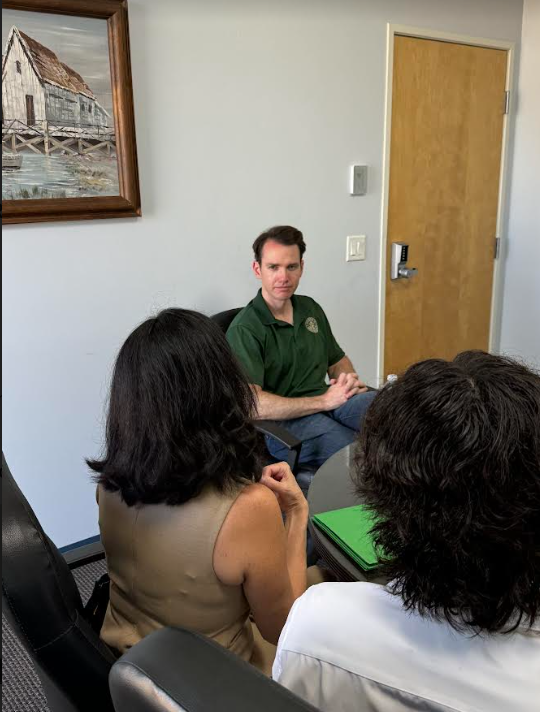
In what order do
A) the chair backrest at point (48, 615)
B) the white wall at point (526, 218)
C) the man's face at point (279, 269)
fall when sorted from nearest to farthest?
the chair backrest at point (48, 615)
the man's face at point (279, 269)
the white wall at point (526, 218)

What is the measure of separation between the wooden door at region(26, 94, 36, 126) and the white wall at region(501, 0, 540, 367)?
8.27 feet

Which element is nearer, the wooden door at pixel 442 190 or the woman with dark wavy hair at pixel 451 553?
the woman with dark wavy hair at pixel 451 553

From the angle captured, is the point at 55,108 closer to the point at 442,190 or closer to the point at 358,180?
the point at 358,180

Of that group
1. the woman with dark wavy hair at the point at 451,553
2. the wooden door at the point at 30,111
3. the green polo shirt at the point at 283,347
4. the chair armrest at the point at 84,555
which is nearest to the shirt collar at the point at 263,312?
the green polo shirt at the point at 283,347

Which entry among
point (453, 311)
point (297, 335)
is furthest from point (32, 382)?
point (453, 311)

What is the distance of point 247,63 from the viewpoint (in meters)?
2.24

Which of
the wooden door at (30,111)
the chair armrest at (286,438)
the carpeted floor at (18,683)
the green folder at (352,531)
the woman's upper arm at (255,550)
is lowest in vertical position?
the carpeted floor at (18,683)

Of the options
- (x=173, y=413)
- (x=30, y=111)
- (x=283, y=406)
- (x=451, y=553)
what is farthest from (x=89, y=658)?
(x=30, y=111)

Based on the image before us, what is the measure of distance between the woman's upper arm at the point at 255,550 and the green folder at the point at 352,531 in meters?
0.18

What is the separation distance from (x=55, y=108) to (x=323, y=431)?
1.41 m

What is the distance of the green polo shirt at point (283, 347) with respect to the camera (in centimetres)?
208

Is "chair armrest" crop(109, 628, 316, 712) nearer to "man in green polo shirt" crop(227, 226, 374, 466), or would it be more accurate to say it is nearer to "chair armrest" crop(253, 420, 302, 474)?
"chair armrest" crop(253, 420, 302, 474)

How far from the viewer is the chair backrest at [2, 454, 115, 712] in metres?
0.71

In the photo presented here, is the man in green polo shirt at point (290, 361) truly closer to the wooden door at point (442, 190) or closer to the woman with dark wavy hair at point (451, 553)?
the wooden door at point (442, 190)
